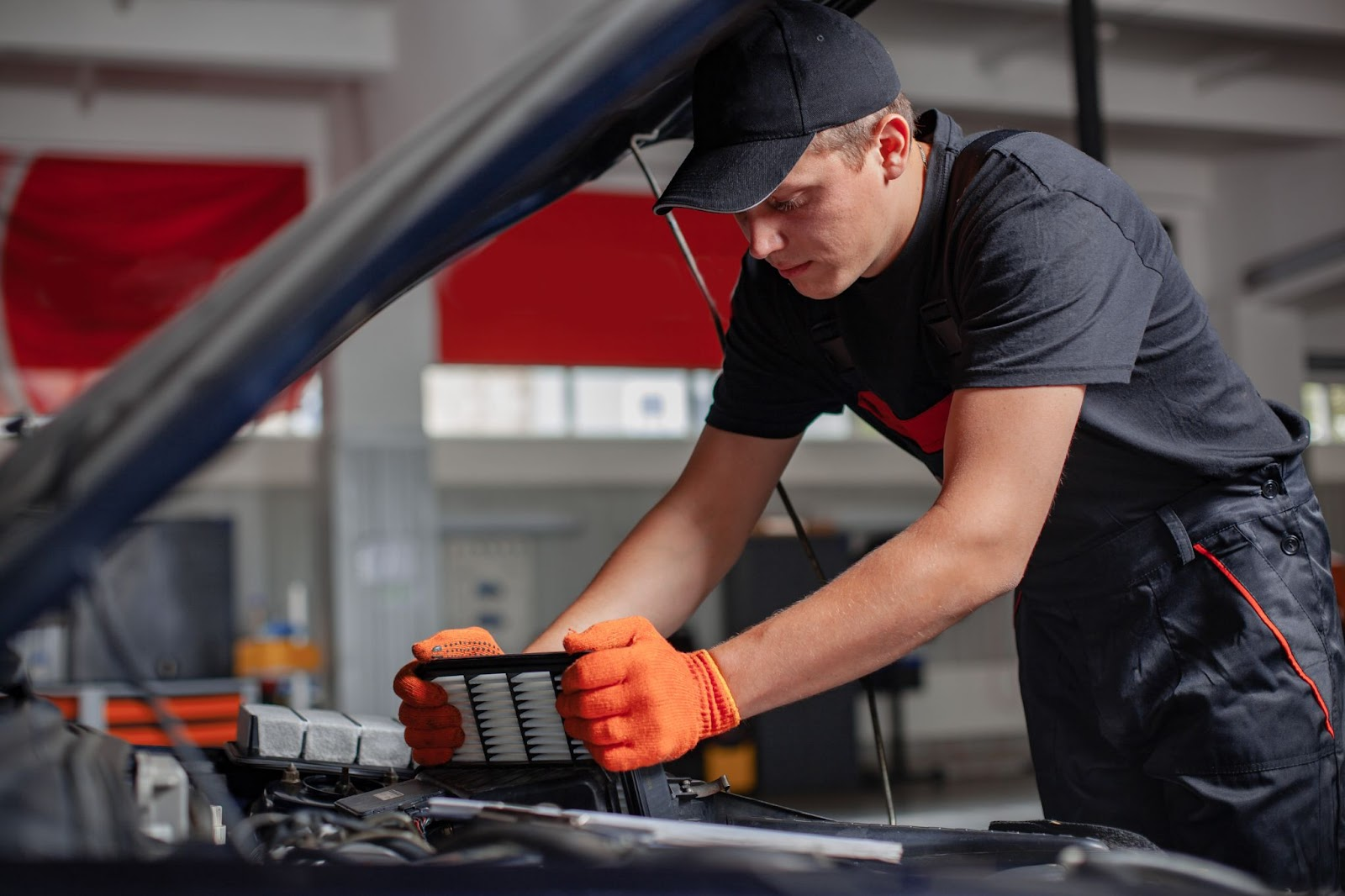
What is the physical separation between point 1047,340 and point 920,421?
0.29 meters

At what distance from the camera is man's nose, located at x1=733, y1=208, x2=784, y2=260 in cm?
103

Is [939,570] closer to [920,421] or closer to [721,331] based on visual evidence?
[920,421]

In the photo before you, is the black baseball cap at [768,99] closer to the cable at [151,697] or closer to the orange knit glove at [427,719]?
the orange knit glove at [427,719]

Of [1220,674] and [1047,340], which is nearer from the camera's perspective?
[1047,340]

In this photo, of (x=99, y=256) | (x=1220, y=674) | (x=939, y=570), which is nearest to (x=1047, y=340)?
(x=939, y=570)

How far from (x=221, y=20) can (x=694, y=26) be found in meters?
5.61

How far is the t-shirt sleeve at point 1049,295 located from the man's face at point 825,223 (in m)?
0.09

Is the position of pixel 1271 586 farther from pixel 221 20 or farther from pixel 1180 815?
pixel 221 20

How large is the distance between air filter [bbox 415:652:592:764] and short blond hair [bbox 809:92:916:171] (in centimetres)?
46

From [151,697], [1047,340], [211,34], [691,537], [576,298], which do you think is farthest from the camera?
[211,34]

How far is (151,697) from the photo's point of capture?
0.58m

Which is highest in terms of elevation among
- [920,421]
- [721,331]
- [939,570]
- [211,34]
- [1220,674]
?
[211,34]

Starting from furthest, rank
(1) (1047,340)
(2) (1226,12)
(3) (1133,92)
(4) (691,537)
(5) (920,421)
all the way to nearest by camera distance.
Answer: (3) (1133,92)
(2) (1226,12)
(4) (691,537)
(5) (920,421)
(1) (1047,340)

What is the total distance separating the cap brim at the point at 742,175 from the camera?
3.13 ft
